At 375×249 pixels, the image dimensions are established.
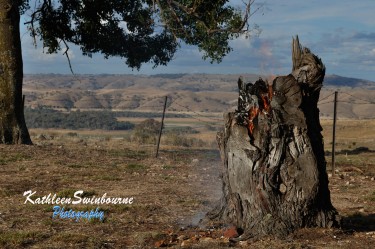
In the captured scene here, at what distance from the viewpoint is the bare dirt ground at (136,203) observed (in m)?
8.27

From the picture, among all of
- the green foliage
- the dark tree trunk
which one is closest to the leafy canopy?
the dark tree trunk

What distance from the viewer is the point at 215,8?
2086 centimetres

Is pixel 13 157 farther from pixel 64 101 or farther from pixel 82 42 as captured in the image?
pixel 64 101

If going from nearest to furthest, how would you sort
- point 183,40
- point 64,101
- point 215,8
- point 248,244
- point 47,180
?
point 248,244 → point 47,180 → point 215,8 → point 183,40 → point 64,101

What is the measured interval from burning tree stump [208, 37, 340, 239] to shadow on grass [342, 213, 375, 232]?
2.06ft

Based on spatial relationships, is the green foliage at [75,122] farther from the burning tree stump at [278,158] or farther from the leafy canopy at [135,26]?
the burning tree stump at [278,158]

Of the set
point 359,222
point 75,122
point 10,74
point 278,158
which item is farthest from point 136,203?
point 75,122

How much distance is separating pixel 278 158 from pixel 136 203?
11.5ft

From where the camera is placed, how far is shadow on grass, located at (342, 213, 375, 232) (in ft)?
30.8

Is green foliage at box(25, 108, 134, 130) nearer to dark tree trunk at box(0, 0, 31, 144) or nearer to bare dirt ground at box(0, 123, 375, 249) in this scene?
dark tree trunk at box(0, 0, 31, 144)

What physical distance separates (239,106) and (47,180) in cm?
598

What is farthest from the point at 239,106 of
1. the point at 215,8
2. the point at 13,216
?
the point at 215,8

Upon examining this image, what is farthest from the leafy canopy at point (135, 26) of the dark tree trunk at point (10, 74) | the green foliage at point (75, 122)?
the green foliage at point (75, 122)

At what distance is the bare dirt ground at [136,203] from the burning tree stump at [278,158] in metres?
0.31
